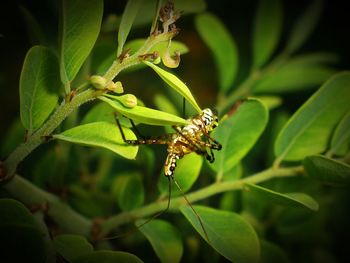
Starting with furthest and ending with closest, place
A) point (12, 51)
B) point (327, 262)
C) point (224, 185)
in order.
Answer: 1. point (12, 51)
2. point (327, 262)
3. point (224, 185)

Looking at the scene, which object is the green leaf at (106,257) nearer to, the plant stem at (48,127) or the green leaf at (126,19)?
the plant stem at (48,127)

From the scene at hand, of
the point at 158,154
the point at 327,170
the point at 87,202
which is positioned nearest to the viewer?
the point at 327,170

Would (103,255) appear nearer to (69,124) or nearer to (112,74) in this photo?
(112,74)

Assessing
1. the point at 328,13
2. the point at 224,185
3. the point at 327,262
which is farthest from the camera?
the point at 328,13

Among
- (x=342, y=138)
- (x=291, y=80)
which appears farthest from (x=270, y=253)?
(x=291, y=80)

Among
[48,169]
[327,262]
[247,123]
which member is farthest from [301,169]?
[48,169]

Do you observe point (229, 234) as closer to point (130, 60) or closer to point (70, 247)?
point (70, 247)
